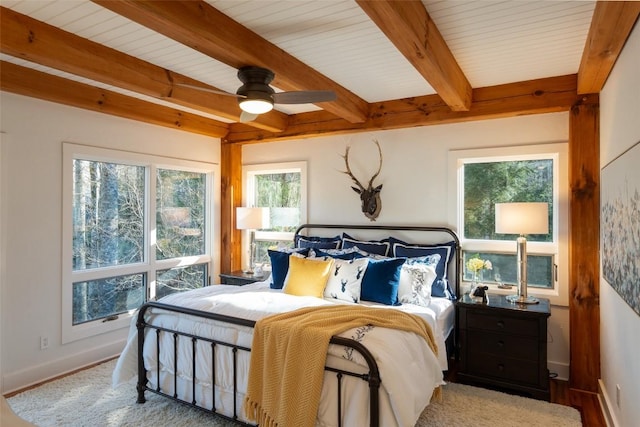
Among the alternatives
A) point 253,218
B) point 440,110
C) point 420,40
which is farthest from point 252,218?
point 420,40

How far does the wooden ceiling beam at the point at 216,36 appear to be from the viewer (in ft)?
6.28

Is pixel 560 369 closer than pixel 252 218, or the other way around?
pixel 560 369

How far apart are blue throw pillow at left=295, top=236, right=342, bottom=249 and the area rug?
1.77 meters

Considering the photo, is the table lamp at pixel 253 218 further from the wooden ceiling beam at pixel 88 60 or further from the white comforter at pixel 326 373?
the wooden ceiling beam at pixel 88 60

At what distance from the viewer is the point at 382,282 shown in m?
3.30

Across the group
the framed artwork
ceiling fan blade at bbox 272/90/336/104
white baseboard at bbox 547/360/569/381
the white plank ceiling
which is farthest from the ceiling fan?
white baseboard at bbox 547/360/569/381

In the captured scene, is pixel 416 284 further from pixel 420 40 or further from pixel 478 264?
pixel 420 40

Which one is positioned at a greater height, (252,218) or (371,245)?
(252,218)

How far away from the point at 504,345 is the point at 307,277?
5.51 ft

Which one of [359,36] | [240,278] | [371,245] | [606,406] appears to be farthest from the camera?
[240,278]

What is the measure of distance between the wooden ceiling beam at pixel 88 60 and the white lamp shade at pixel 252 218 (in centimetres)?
132

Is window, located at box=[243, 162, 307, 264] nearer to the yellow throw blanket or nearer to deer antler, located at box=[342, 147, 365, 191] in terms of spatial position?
deer antler, located at box=[342, 147, 365, 191]

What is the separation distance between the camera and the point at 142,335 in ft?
9.77

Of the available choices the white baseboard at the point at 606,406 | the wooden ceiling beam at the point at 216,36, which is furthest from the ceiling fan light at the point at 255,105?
the white baseboard at the point at 606,406
